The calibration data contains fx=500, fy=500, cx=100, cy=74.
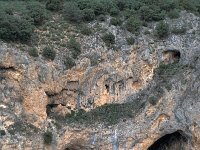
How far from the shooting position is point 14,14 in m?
35.6

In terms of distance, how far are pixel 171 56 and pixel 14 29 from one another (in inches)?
458

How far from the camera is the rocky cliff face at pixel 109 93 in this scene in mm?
31703

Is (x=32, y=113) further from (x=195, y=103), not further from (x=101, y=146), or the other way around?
(x=195, y=103)

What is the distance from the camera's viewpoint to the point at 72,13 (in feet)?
119

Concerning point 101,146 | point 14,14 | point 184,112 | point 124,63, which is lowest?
point 101,146

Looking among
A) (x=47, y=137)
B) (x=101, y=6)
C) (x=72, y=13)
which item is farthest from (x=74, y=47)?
(x=47, y=137)

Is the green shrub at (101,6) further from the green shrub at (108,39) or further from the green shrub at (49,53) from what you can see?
the green shrub at (49,53)

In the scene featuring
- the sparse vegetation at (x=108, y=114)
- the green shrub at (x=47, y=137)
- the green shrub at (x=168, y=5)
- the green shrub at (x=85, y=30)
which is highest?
the green shrub at (x=168, y=5)

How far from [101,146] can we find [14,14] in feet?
36.7

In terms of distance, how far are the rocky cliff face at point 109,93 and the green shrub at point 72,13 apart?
223cm


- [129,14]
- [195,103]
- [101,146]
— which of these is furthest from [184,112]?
[129,14]

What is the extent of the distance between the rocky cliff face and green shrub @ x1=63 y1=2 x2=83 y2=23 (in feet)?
7.32

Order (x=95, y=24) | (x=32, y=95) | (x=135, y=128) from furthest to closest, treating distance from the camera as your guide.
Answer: (x=95, y=24) < (x=135, y=128) < (x=32, y=95)

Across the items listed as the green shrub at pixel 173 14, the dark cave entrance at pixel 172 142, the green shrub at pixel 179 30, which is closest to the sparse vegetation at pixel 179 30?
the green shrub at pixel 179 30
